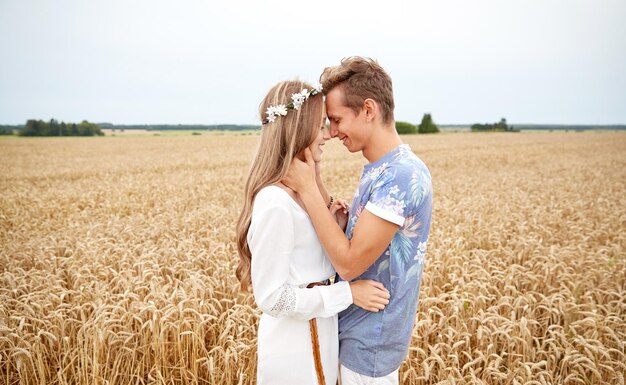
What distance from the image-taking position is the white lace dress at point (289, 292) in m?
1.72

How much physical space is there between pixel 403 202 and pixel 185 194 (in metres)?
11.0

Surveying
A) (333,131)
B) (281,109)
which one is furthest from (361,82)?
(281,109)

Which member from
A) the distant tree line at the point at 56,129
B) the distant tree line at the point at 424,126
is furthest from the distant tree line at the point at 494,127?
the distant tree line at the point at 56,129

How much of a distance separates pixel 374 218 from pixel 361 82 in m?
0.66

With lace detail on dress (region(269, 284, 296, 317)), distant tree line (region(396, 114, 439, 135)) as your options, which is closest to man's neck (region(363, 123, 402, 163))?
lace detail on dress (region(269, 284, 296, 317))

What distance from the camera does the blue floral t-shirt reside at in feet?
5.82

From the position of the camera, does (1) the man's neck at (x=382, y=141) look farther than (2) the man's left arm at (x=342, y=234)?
Yes

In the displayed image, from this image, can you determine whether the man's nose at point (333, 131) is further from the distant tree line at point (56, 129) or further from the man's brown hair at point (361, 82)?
the distant tree line at point (56, 129)

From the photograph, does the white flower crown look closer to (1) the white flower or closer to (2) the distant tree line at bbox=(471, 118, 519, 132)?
(1) the white flower

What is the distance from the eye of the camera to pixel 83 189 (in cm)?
1280

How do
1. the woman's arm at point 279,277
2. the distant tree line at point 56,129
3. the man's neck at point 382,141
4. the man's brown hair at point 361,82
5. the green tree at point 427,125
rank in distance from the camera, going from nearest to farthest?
the woman's arm at point 279,277 < the man's brown hair at point 361,82 < the man's neck at point 382,141 < the distant tree line at point 56,129 < the green tree at point 427,125

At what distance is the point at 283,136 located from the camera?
1876 millimetres

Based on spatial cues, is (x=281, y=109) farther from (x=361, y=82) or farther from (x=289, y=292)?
(x=289, y=292)

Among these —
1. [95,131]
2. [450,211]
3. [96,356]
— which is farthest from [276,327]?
[95,131]
